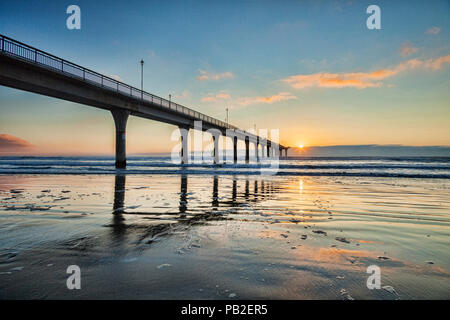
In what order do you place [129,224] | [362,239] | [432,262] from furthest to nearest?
[129,224], [362,239], [432,262]

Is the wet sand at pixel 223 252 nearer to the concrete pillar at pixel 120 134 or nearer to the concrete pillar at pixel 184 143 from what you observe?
the concrete pillar at pixel 120 134

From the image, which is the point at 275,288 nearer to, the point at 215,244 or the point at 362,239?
the point at 215,244

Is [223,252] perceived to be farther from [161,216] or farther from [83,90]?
[83,90]

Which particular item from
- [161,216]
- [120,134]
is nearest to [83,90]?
[120,134]

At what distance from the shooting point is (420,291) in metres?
2.70

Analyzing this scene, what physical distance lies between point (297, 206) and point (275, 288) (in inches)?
216

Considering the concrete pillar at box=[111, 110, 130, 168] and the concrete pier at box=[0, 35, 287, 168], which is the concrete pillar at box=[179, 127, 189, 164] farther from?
the concrete pillar at box=[111, 110, 130, 168]

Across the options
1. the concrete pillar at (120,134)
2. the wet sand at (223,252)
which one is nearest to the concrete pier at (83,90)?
the concrete pillar at (120,134)

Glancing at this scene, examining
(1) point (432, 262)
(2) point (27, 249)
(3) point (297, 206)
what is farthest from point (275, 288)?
(3) point (297, 206)

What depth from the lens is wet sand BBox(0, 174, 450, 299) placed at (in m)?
2.67

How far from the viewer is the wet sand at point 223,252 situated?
2.67 metres

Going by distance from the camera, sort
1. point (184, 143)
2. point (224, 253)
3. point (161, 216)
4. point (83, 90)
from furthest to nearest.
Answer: point (184, 143)
point (83, 90)
point (161, 216)
point (224, 253)

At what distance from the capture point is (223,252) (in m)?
3.83

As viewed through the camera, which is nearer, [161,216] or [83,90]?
[161,216]
